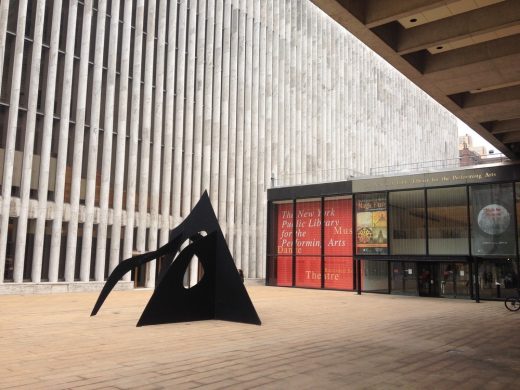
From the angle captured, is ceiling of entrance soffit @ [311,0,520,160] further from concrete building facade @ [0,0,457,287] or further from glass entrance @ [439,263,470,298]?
concrete building facade @ [0,0,457,287]

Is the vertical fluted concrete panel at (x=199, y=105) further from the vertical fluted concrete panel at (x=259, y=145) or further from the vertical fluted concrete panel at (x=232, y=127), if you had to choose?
the vertical fluted concrete panel at (x=259, y=145)

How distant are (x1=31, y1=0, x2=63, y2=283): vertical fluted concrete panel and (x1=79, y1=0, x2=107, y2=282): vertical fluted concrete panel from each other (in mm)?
2013

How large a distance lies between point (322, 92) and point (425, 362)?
45012 mm

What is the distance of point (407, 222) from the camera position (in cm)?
2806

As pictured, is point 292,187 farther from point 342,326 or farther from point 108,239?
point 342,326

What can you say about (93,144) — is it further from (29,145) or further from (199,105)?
(199,105)

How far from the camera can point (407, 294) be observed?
28062 millimetres

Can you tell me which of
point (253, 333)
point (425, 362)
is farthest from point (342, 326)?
point (425, 362)

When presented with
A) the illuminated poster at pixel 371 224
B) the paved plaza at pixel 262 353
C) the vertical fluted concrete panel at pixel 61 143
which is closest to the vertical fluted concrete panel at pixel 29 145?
the vertical fluted concrete panel at pixel 61 143

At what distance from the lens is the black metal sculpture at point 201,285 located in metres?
13.6

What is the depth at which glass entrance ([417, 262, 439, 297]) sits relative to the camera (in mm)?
27203

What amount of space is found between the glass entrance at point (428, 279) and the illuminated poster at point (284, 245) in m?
9.46

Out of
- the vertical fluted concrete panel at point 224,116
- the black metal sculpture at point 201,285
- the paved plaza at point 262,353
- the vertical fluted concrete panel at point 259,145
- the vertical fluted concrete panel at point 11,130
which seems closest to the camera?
the paved plaza at point 262,353

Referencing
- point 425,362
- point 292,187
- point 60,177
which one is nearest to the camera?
point 425,362
